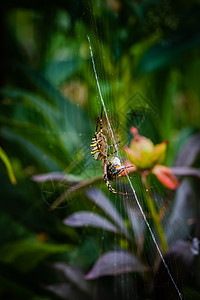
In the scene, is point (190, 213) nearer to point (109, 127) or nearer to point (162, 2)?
point (109, 127)

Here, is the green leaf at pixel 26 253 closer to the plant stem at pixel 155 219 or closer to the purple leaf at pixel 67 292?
the purple leaf at pixel 67 292

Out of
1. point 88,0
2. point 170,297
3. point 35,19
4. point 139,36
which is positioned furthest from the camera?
point 35,19

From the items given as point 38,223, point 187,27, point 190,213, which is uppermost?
point 187,27

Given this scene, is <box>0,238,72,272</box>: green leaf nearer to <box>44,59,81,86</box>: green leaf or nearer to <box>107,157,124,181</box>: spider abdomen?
<box>107,157,124,181</box>: spider abdomen

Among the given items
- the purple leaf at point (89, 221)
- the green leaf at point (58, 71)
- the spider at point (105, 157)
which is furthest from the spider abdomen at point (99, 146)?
the green leaf at point (58, 71)

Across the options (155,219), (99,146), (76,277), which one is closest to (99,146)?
(99,146)

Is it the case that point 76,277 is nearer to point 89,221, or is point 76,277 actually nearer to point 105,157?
point 89,221

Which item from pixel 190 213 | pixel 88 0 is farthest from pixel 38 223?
pixel 88 0
